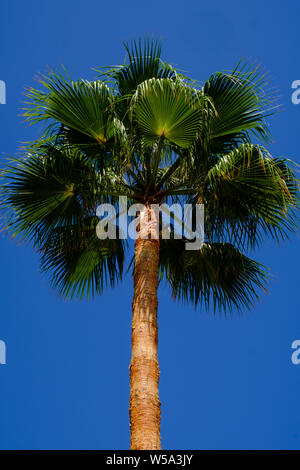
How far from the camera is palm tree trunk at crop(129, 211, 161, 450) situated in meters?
7.16

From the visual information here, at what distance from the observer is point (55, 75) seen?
28.1 feet

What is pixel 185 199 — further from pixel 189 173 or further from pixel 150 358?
pixel 150 358

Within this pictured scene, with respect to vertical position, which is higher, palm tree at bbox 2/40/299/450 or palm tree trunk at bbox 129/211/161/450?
palm tree at bbox 2/40/299/450

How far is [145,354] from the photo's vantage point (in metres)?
7.70

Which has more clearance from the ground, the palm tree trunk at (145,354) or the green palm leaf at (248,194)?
the green palm leaf at (248,194)

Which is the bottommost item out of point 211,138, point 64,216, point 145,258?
point 145,258

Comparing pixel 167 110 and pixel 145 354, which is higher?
pixel 167 110

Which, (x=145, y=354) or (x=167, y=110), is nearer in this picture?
(x=145, y=354)

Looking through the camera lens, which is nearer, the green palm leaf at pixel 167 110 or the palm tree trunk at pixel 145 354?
the palm tree trunk at pixel 145 354

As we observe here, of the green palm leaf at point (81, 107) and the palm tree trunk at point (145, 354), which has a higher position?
the green palm leaf at point (81, 107)

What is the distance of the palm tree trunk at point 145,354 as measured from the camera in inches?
282

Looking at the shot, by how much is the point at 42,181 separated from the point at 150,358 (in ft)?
8.96

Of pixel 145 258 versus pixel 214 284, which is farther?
pixel 214 284
